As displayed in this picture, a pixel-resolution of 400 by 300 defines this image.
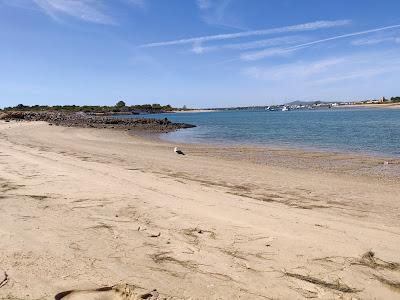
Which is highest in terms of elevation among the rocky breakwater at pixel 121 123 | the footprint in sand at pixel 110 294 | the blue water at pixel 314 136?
the rocky breakwater at pixel 121 123

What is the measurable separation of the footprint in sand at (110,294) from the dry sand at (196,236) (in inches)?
2.8

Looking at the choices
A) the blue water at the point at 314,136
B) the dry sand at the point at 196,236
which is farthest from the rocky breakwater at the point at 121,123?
the dry sand at the point at 196,236

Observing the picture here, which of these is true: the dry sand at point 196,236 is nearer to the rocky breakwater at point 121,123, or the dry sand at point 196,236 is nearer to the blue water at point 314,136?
the blue water at point 314,136

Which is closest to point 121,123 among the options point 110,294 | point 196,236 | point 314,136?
point 314,136

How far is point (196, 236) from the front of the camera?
18.8 feet

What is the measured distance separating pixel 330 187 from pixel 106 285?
305 inches

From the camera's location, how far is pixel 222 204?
7805 mm

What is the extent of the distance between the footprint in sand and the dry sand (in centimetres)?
7

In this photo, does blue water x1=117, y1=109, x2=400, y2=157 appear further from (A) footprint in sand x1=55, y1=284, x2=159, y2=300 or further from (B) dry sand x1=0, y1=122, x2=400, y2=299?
(A) footprint in sand x1=55, y1=284, x2=159, y2=300

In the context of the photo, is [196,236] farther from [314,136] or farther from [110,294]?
[314,136]

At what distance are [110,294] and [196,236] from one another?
6.45ft

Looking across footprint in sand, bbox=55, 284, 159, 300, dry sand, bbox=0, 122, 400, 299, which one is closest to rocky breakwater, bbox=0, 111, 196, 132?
dry sand, bbox=0, 122, 400, 299

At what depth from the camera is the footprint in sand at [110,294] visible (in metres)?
3.90

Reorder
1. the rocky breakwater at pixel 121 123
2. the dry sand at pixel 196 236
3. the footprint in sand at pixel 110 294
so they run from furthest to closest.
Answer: the rocky breakwater at pixel 121 123
the dry sand at pixel 196 236
the footprint in sand at pixel 110 294
